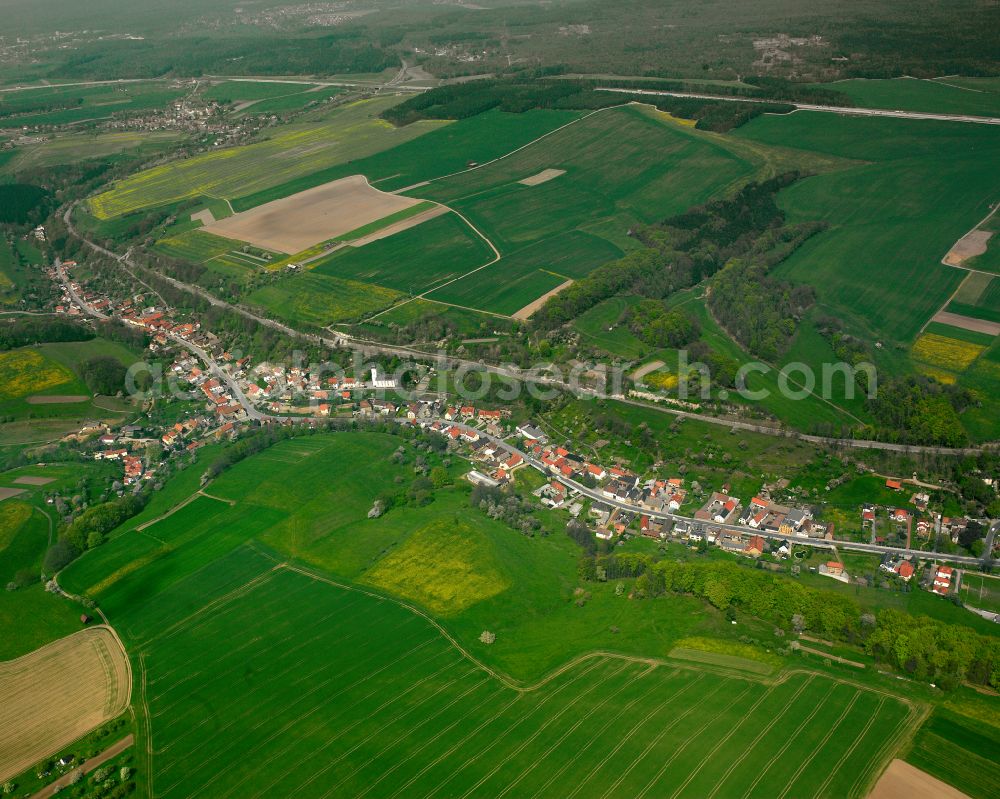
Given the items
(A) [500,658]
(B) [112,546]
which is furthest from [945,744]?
(B) [112,546]

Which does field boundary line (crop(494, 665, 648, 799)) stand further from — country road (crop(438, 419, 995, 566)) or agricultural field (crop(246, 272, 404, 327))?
agricultural field (crop(246, 272, 404, 327))

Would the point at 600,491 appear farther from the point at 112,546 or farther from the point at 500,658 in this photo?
the point at 112,546

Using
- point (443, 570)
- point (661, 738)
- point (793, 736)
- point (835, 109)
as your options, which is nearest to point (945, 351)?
point (793, 736)

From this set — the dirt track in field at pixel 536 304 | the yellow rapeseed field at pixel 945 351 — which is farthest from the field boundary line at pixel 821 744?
the dirt track in field at pixel 536 304

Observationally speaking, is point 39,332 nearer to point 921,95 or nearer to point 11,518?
point 11,518

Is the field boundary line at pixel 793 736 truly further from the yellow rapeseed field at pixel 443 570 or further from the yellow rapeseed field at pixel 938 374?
the yellow rapeseed field at pixel 938 374

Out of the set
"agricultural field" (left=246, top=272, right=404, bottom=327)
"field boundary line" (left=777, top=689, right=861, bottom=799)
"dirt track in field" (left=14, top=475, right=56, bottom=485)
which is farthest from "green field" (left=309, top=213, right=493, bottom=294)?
"field boundary line" (left=777, top=689, right=861, bottom=799)
